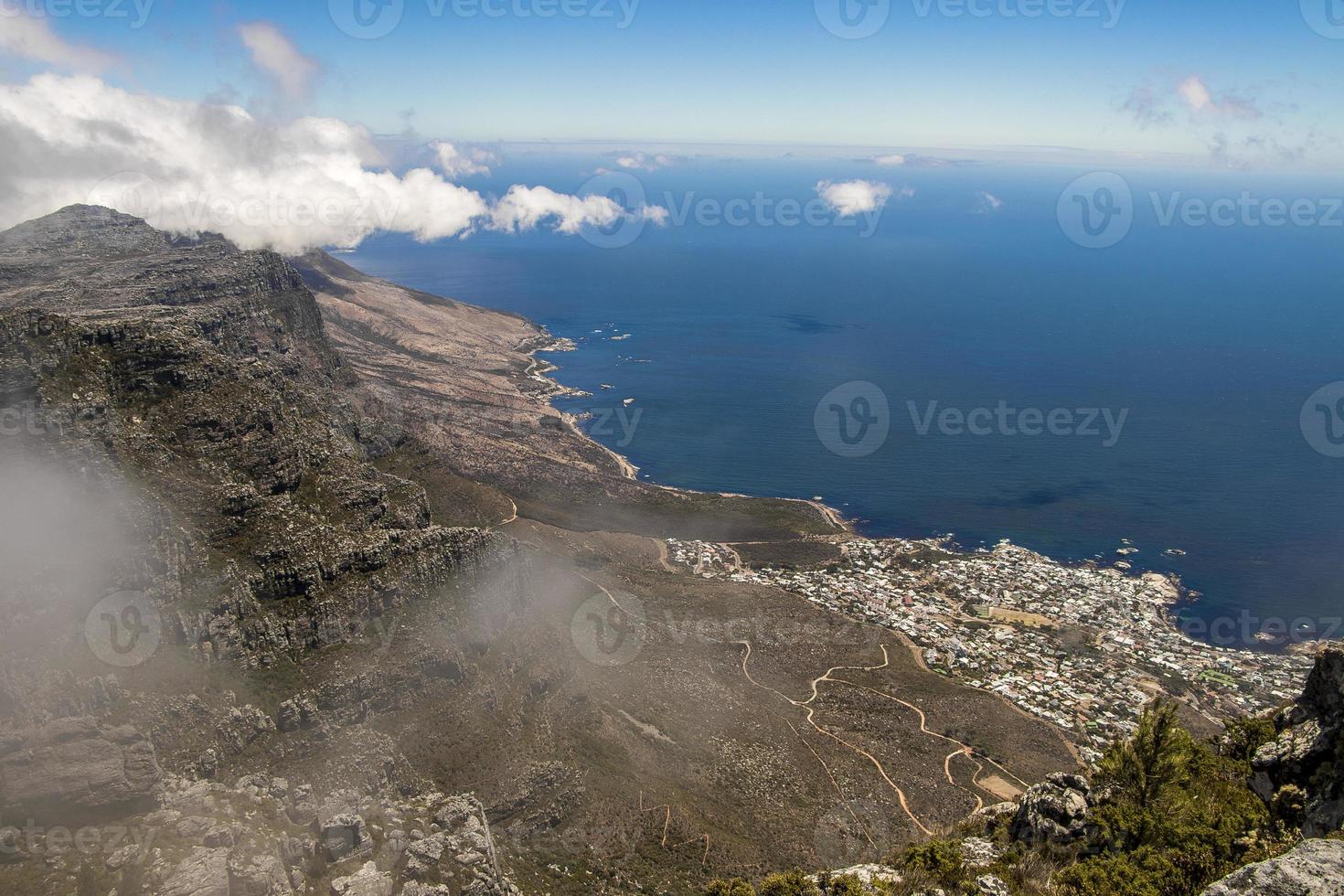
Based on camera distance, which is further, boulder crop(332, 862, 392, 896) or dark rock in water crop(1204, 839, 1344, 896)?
boulder crop(332, 862, 392, 896)

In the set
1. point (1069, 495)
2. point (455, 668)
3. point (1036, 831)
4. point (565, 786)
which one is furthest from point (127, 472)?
point (1069, 495)

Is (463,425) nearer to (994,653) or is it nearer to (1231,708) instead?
(994,653)

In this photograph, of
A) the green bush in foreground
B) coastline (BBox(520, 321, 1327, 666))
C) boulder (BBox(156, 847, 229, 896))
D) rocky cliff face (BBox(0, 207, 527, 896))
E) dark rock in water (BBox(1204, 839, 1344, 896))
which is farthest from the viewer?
coastline (BBox(520, 321, 1327, 666))

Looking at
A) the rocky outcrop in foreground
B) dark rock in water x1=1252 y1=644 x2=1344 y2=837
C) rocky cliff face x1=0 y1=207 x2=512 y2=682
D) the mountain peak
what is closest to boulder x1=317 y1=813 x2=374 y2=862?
the rocky outcrop in foreground

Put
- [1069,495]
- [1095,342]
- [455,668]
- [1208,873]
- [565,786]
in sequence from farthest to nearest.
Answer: [1095,342], [1069,495], [455,668], [565,786], [1208,873]

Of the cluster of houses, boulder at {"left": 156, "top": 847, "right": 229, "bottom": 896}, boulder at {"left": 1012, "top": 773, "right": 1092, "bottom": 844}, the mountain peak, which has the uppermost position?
the mountain peak

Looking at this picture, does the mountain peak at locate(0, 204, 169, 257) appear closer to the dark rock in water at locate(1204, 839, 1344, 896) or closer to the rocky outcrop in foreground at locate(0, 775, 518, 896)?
the rocky outcrop in foreground at locate(0, 775, 518, 896)

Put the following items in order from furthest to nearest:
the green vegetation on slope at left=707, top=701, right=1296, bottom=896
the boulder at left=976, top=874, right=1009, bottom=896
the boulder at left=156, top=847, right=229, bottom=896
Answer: the boulder at left=156, top=847, right=229, bottom=896, the boulder at left=976, top=874, right=1009, bottom=896, the green vegetation on slope at left=707, top=701, right=1296, bottom=896
